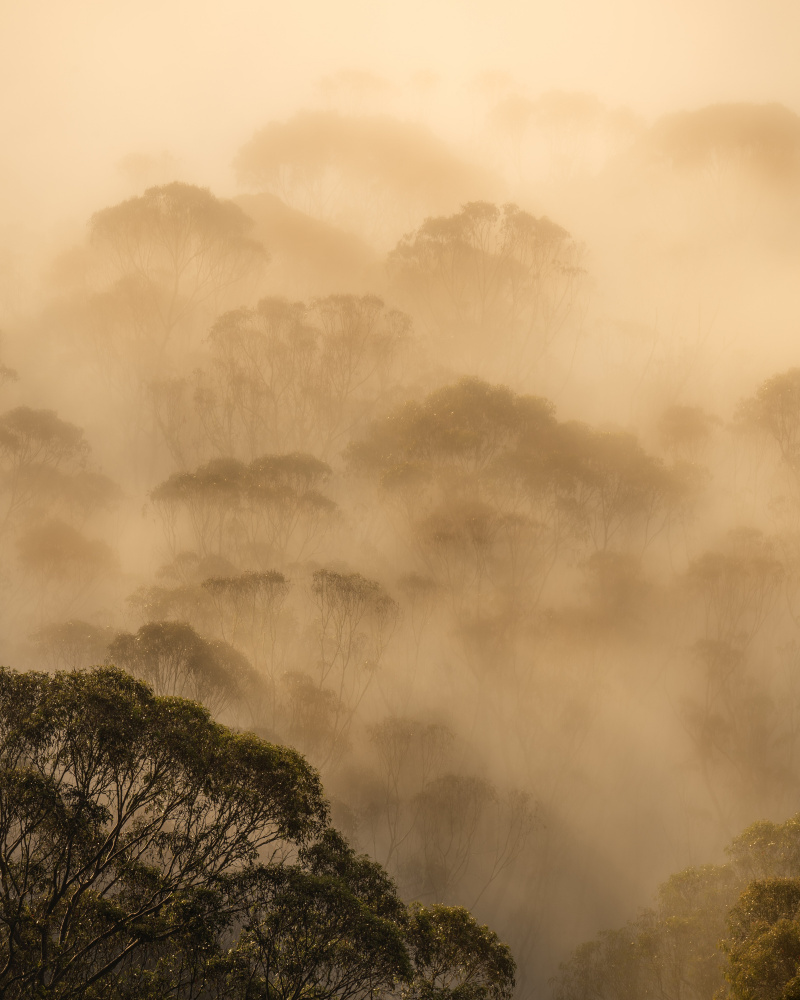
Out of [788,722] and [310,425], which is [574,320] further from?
[788,722]

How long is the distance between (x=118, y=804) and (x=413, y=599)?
63.4ft

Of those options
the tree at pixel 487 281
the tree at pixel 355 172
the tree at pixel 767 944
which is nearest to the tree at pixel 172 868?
the tree at pixel 767 944

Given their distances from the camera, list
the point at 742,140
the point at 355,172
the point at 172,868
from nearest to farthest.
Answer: the point at 172,868 → the point at 742,140 → the point at 355,172

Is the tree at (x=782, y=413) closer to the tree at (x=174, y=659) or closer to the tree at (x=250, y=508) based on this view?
the tree at (x=250, y=508)

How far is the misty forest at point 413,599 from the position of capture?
11.7 m

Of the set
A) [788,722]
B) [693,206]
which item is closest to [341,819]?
[788,722]

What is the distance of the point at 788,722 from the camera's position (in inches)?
1222

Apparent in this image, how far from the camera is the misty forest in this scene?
1172 cm

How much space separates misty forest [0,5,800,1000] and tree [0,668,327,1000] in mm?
64

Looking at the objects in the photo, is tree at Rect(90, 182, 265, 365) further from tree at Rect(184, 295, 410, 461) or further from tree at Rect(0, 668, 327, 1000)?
tree at Rect(0, 668, 327, 1000)

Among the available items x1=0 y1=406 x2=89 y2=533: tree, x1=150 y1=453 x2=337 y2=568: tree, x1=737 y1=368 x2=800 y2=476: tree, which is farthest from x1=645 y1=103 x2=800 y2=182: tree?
x1=0 y1=406 x2=89 y2=533: tree

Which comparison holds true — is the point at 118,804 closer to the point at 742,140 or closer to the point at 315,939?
the point at 315,939

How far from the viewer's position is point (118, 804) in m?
11.5

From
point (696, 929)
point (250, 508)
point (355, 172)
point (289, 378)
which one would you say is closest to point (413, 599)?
point (250, 508)
